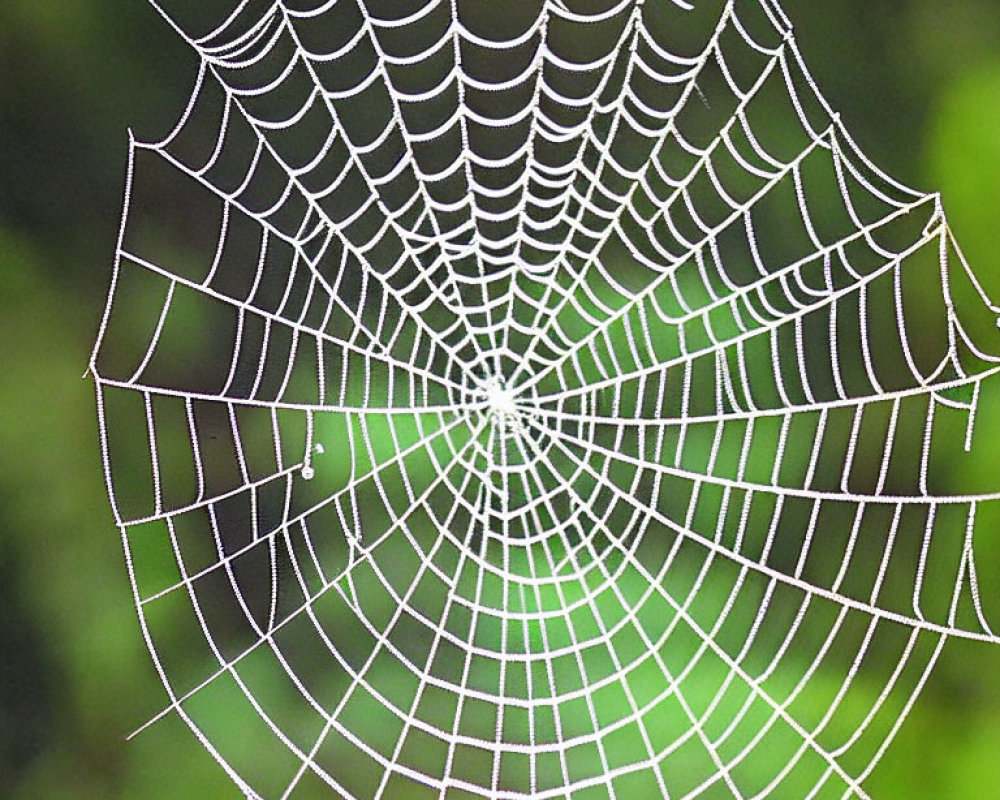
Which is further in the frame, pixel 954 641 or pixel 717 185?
Result: pixel 954 641

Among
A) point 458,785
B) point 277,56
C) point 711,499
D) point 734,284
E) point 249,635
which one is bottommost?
point 458,785


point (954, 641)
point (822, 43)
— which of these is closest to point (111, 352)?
point (822, 43)

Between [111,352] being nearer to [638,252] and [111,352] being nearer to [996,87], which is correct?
[638,252]

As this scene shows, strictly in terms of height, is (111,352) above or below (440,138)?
below

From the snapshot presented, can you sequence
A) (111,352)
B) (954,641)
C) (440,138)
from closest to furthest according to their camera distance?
(111,352) < (440,138) < (954,641)

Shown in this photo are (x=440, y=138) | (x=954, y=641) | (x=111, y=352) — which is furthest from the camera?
(x=954, y=641)

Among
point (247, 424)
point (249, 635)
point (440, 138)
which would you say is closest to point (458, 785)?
point (249, 635)

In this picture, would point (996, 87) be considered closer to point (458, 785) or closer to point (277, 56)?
point (277, 56)
